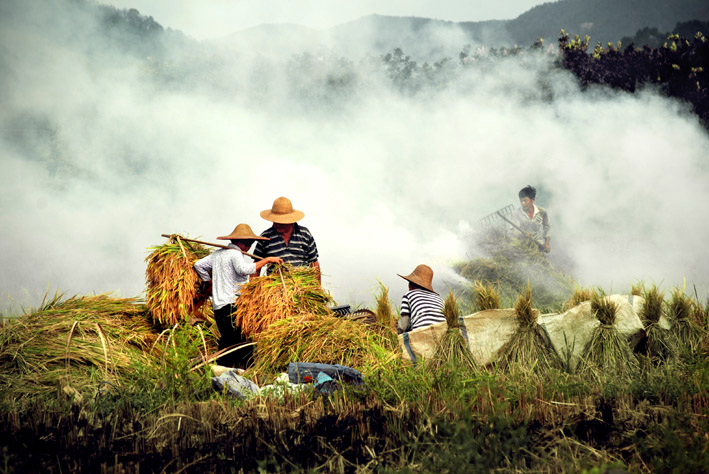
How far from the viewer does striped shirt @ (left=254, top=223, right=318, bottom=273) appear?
6.33 metres

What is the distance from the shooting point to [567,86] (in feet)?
59.8

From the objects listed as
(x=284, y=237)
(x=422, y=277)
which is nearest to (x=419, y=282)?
(x=422, y=277)

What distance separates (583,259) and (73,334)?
1417cm

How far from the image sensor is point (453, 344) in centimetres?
525

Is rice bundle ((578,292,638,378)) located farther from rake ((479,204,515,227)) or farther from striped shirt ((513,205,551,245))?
rake ((479,204,515,227))

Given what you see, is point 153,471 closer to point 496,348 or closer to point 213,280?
point 213,280

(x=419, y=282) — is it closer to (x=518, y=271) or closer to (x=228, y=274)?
(x=228, y=274)

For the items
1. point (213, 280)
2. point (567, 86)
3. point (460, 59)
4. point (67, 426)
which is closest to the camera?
point (67, 426)

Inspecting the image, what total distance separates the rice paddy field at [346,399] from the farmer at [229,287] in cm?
24

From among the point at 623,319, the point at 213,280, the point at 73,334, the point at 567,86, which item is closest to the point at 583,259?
the point at 567,86

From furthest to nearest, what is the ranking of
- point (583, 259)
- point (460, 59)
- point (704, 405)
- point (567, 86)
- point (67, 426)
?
1. point (460, 59)
2. point (567, 86)
3. point (583, 259)
4. point (704, 405)
5. point (67, 426)

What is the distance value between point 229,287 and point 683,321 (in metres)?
4.49

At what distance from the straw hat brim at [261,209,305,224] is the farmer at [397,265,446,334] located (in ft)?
4.75

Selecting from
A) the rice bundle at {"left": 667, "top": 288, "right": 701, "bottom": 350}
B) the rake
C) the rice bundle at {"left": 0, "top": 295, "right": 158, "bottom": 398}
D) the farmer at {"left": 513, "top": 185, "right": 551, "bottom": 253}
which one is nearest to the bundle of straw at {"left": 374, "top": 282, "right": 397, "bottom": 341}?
the rice bundle at {"left": 0, "top": 295, "right": 158, "bottom": 398}
